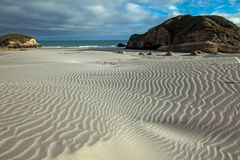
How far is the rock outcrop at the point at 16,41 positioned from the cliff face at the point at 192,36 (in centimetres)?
2221

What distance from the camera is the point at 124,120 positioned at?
6473 millimetres

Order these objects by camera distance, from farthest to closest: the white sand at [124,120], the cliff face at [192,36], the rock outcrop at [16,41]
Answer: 1. the rock outcrop at [16,41]
2. the cliff face at [192,36]
3. the white sand at [124,120]

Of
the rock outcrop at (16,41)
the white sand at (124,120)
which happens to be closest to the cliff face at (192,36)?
the rock outcrop at (16,41)

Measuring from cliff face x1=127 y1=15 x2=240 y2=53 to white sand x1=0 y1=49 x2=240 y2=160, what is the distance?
2300cm

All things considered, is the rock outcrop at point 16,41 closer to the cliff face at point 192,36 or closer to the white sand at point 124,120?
the cliff face at point 192,36

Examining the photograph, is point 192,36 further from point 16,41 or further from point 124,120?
point 16,41

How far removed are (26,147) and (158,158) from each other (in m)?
2.03

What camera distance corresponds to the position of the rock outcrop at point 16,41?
5159 cm

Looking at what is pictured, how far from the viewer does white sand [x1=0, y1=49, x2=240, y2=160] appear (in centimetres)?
457

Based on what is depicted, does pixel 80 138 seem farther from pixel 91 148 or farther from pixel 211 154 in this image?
pixel 211 154

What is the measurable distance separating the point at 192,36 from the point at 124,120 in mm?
28722

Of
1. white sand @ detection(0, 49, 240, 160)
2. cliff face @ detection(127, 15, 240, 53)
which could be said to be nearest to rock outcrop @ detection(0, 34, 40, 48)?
cliff face @ detection(127, 15, 240, 53)

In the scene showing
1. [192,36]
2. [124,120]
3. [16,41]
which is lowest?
[16,41]

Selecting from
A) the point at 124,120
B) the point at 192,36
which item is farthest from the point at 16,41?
the point at 124,120
